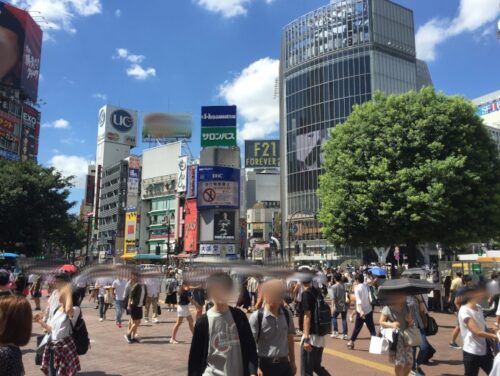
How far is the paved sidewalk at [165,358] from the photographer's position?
337 inches

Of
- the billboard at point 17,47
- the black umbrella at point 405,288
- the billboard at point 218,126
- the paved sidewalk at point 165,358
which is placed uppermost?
the billboard at point 17,47

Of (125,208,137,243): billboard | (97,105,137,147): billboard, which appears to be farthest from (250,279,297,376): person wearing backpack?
(97,105,137,147): billboard

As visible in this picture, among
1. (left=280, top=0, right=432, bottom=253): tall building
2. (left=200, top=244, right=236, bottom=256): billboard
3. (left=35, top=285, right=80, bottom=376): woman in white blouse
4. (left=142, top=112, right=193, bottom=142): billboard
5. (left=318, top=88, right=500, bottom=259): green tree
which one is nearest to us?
(left=35, top=285, right=80, bottom=376): woman in white blouse

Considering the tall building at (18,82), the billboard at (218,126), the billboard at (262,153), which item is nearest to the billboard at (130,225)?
the billboard at (262,153)

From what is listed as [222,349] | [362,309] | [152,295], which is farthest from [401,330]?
[152,295]

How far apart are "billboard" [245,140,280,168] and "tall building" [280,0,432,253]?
1875 cm

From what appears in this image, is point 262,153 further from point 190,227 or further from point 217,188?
point 217,188

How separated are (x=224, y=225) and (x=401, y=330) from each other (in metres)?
55.9

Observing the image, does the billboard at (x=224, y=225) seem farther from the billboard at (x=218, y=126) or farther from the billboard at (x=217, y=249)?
the billboard at (x=218, y=126)

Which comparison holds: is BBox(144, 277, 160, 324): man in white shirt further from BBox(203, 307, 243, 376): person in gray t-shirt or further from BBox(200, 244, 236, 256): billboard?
BBox(200, 244, 236, 256): billboard

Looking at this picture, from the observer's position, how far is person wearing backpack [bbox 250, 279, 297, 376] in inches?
204

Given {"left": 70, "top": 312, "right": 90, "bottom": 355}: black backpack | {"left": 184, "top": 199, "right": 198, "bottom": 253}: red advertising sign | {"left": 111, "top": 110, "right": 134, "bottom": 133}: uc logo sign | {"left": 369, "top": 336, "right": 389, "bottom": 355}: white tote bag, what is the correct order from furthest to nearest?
{"left": 111, "top": 110, "right": 134, "bottom": 133}: uc logo sign, {"left": 184, "top": 199, "right": 198, "bottom": 253}: red advertising sign, {"left": 369, "top": 336, "right": 389, "bottom": 355}: white tote bag, {"left": 70, "top": 312, "right": 90, "bottom": 355}: black backpack

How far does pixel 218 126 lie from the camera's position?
64.0 meters

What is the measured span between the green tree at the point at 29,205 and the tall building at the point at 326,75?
122 ft
